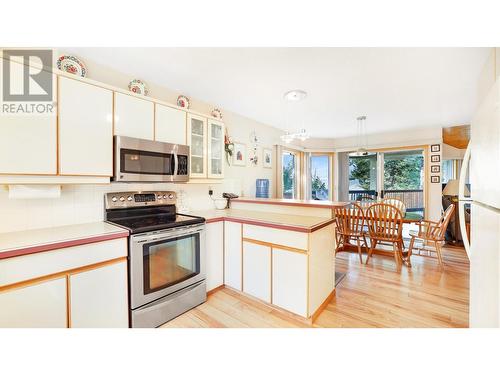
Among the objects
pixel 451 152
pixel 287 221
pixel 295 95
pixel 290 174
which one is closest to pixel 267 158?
pixel 290 174

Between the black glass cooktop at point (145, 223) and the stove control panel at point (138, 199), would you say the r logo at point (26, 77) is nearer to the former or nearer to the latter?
the stove control panel at point (138, 199)

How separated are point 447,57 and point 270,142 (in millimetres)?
2711

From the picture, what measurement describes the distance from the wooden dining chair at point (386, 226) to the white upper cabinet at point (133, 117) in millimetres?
2929

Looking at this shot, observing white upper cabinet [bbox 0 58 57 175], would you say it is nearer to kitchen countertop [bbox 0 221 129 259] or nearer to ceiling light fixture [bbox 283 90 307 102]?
kitchen countertop [bbox 0 221 129 259]

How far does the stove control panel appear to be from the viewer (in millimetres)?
1967

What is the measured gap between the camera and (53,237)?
1375 millimetres

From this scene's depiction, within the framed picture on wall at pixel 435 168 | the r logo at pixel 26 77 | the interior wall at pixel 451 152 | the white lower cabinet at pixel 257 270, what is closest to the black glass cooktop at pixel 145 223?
the white lower cabinet at pixel 257 270

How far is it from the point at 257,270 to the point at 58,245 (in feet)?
5.00

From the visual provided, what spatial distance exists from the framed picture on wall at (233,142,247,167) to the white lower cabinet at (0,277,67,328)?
98.7 inches

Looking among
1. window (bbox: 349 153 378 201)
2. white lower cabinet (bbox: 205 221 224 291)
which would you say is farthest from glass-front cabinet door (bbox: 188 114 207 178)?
window (bbox: 349 153 378 201)

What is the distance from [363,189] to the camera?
544 cm

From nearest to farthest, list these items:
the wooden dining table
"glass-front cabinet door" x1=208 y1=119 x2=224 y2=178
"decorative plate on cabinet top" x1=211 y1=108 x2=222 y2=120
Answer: "glass-front cabinet door" x1=208 y1=119 x2=224 y2=178
"decorative plate on cabinet top" x1=211 y1=108 x2=222 y2=120
the wooden dining table
